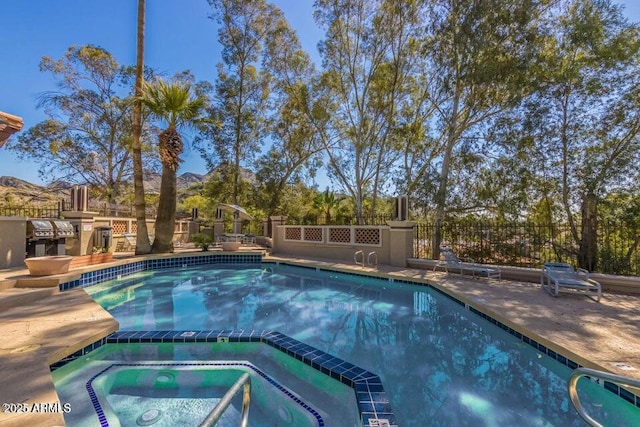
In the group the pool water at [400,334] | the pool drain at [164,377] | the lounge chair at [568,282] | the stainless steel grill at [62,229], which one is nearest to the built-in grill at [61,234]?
the stainless steel grill at [62,229]

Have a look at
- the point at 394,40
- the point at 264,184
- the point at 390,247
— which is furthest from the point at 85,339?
the point at 264,184

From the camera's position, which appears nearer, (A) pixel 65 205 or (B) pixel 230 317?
(B) pixel 230 317

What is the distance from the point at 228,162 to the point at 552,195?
15418 millimetres

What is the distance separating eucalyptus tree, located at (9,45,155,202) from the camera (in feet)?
55.4

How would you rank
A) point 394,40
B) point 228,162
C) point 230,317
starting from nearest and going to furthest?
point 230,317
point 394,40
point 228,162

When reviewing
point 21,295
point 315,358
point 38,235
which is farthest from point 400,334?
point 38,235

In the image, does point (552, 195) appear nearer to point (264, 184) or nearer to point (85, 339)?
point (85, 339)

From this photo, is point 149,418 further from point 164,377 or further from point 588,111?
point 588,111

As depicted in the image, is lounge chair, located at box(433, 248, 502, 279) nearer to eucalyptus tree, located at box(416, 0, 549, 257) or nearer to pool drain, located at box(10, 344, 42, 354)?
eucalyptus tree, located at box(416, 0, 549, 257)

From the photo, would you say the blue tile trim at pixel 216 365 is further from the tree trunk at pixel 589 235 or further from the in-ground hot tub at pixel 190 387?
the tree trunk at pixel 589 235

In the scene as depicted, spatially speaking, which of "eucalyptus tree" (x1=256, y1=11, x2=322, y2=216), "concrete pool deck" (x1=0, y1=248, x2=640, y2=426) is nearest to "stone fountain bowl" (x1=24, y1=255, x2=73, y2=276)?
"concrete pool deck" (x1=0, y1=248, x2=640, y2=426)

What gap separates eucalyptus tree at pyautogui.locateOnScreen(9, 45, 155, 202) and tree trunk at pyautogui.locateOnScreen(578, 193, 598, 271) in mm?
20270

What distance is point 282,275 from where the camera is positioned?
9.61 m


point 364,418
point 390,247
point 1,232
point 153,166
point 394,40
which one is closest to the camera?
point 364,418
